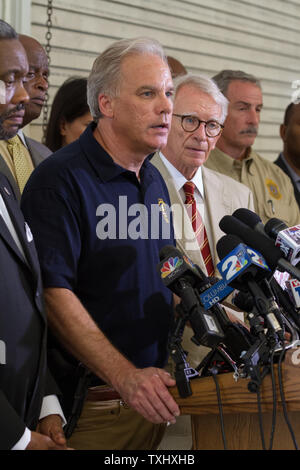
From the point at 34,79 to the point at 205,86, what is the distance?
873 millimetres

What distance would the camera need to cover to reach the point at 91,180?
85.8 inches

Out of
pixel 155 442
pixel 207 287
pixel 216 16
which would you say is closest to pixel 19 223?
pixel 207 287

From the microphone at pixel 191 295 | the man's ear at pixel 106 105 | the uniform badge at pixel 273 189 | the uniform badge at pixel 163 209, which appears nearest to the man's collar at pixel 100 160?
the man's ear at pixel 106 105

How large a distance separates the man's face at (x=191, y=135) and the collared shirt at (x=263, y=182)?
0.90 meters

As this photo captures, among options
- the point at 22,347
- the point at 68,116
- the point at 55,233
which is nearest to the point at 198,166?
the point at 68,116

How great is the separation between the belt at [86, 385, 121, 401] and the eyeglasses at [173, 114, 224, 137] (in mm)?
1229

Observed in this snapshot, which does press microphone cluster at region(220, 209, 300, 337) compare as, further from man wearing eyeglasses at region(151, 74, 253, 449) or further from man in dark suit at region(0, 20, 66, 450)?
man wearing eyeglasses at region(151, 74, 253, 449)

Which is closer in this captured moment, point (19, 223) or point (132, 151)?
point (19, 223)

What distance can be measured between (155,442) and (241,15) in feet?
15.9

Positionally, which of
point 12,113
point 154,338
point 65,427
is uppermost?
point 12,113

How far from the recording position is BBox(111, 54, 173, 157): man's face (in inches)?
88.3

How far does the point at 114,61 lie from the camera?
2.29m

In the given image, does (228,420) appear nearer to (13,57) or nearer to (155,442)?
(155,442)

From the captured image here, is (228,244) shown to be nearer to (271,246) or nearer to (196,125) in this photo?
(271,246)
